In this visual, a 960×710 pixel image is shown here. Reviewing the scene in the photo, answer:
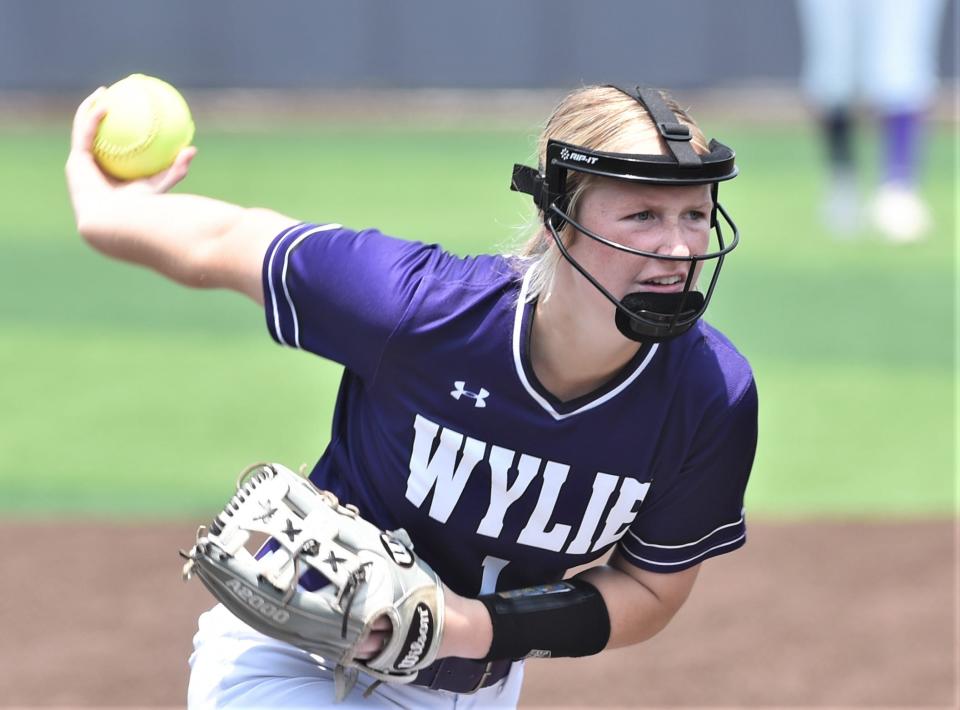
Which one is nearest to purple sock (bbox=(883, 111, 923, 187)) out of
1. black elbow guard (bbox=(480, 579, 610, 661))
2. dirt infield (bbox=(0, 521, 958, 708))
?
dirt infield (bbox=(0, 521, 958, 708))

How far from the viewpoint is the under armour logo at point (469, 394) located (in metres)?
2.48

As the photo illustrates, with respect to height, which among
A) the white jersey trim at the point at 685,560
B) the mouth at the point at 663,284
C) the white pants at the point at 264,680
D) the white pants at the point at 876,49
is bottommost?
the white pants at the point at 876,49

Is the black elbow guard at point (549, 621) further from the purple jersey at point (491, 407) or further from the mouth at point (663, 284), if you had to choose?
the mouth at point (663, 284)

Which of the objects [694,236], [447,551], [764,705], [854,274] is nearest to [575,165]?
[694,236]

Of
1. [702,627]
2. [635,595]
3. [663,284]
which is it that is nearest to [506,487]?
[635,595]

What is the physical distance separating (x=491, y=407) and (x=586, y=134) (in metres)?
0.53

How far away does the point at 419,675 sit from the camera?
2.59 meters

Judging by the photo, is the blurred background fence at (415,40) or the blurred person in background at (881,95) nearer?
the blurred person in background at (881,95)

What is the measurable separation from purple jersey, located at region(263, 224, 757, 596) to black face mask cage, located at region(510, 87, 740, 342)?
0.63 ft

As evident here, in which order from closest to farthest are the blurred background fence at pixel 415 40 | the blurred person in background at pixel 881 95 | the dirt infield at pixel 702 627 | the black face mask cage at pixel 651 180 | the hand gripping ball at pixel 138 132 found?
1. the black face mask cage at pixel 651 180
2. the hand gripping ball at pixel 138 132
3. the dirt infield at pixel 702 627
4. the blurred person in background at pixel 881 95
5. the blurred background fence at pixel 415 40

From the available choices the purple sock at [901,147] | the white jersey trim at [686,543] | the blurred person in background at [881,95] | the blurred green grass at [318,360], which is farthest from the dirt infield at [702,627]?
the purple sock at [901,147]

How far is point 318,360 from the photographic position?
7.71m

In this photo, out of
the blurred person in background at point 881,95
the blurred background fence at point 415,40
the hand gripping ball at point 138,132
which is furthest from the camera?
the blurred background fence at point 415,40

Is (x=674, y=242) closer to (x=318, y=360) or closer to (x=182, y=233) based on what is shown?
(x=182, y=233)
